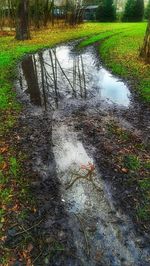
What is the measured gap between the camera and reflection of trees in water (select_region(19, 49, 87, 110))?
35.4 ft

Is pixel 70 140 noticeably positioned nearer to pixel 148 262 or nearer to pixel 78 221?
pixel 78 221

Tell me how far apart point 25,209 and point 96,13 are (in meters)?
43.8

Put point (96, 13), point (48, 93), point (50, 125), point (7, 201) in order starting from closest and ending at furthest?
point (7, 201) < point (50, 125) < point (48, 93) < point (96, 13)

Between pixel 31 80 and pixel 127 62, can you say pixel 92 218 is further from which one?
pixel 127 62

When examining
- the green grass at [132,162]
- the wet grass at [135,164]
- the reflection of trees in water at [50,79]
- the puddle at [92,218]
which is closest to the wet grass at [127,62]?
the reflection of trees in water at [50,79]

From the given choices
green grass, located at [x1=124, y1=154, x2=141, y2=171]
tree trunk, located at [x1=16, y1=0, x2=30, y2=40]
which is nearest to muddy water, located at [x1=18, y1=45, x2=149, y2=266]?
green grass, located at [x1=124, y1=154, x2=141, y2=171]

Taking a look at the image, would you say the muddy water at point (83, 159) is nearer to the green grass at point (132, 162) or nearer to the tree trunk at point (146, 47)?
the green grass at point (132, 162)

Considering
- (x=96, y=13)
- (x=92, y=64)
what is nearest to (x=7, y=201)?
(x=92, y=64)

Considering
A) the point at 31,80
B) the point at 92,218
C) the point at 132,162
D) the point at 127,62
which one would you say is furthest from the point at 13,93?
the point at 127,62

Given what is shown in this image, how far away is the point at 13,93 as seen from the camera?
10945 millimetres

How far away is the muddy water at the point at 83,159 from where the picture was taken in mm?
4629

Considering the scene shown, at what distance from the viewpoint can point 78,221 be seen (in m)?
5.14

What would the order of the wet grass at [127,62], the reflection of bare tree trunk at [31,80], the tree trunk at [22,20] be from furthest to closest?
the tree trunk at [22,20] → the wet grass at [127,62] → the reflection of bare tree trunk at [31,80]

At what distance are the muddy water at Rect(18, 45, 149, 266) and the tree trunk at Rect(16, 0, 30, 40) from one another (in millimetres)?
7654
